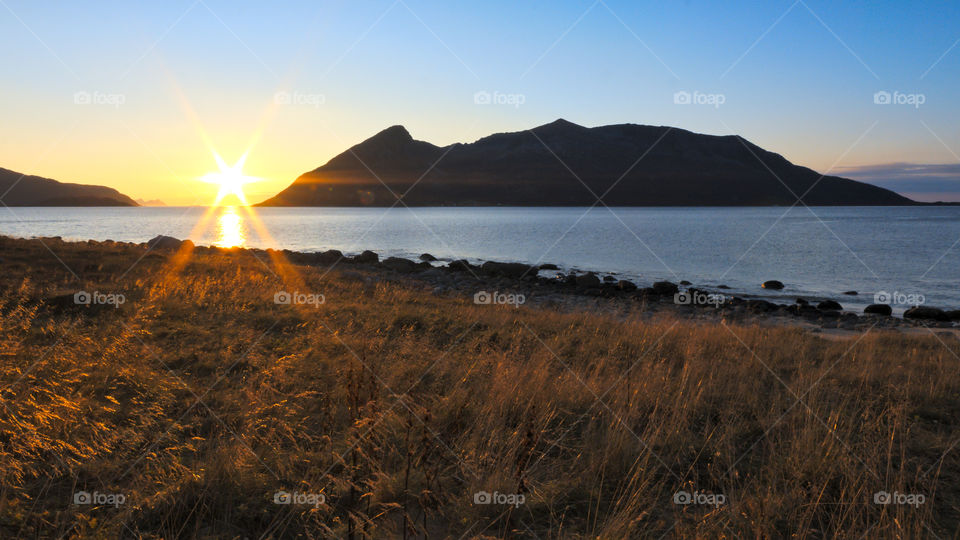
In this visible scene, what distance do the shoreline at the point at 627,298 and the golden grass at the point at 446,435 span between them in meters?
9.08

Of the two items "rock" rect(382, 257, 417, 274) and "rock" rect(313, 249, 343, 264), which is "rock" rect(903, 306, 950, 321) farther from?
"rock" rect(313, 249, 343, 264)

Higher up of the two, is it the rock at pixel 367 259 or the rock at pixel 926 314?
the rock at pixel 367 259

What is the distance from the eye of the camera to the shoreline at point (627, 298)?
67.6 feet

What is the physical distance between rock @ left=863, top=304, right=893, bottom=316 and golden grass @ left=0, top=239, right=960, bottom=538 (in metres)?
16.1

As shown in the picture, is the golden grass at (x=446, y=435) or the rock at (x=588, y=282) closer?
the golden grass at (x=446, y=435)

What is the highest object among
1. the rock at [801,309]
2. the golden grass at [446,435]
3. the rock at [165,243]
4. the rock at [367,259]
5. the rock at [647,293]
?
the rock at [165,243]

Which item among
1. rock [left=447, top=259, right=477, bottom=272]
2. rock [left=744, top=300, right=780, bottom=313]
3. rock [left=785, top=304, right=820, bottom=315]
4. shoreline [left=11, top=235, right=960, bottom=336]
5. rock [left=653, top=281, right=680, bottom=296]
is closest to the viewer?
shoreline [left=11, top=235, right=960, bottom=336]

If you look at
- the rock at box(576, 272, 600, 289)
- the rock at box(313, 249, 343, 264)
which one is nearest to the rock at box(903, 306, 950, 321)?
the rock at box(576, 272, 600, 289)

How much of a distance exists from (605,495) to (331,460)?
226 cm

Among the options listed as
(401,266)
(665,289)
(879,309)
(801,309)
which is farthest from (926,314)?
(401,266)

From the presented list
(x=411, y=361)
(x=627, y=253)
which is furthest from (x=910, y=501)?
(x=627, y=253)

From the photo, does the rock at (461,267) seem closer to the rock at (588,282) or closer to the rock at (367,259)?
the rock at (367,259)

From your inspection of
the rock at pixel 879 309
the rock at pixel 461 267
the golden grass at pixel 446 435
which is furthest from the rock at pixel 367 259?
the rock at pixel 879 309

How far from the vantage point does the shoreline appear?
20.6 meters
